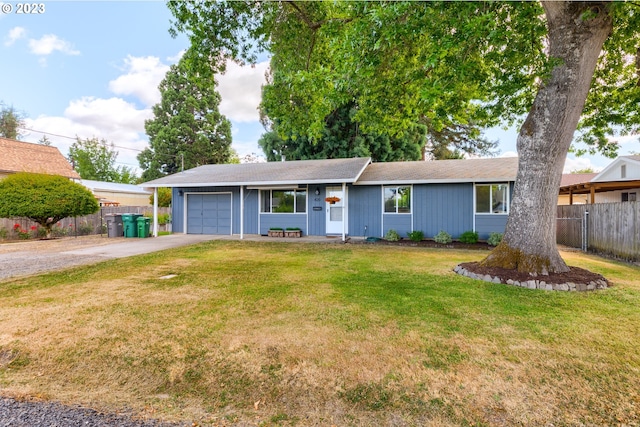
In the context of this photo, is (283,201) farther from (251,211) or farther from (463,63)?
(463,63)

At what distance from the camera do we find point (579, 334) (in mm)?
3252

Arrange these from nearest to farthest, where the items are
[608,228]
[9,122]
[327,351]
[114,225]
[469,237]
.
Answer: [327,351] < [608,228] < [469,237] < [114,225] < [9,122]

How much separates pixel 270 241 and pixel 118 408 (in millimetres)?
9071

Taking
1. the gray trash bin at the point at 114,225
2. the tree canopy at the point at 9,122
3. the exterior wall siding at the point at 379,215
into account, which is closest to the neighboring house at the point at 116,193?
the gray trash bin at the point at 114,225

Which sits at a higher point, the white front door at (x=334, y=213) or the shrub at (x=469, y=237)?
the white front door at (x=334, y=213)

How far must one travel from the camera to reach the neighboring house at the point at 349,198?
10820 mm

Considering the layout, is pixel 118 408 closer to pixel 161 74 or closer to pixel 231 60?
pixel 231 60

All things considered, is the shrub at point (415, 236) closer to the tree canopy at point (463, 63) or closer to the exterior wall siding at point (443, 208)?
the exterior wall siding at point (443, 208)

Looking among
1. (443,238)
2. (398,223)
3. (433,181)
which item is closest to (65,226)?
(398,223)

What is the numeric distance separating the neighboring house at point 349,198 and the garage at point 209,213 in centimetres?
4

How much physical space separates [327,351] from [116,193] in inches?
1096

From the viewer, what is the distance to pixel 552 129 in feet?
18.4

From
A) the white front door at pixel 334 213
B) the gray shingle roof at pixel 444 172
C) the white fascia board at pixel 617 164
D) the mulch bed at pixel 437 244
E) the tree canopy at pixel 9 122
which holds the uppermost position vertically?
the tree canopy at pixel 9 122

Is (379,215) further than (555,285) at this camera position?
Yes
